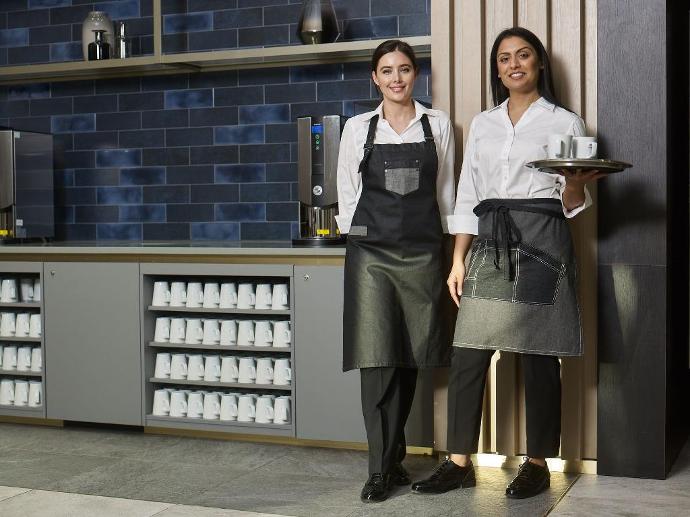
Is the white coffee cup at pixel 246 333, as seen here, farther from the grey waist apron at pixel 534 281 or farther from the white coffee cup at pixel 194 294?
the grey waist apron at pixel 534 281

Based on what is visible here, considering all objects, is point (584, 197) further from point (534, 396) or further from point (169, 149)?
point (169, 149)

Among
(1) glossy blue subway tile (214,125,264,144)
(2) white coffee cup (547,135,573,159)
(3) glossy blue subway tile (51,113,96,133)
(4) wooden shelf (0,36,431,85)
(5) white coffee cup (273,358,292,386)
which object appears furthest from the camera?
(3) glossy blue subway tile (51,113,96,133)

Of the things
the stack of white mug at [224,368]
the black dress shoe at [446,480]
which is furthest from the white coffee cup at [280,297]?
the black dress shoe at [446,480]

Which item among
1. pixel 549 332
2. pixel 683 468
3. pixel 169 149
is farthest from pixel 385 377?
pixel 169 149

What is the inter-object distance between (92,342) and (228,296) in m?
0.64

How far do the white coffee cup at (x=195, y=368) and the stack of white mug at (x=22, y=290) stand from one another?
Answer: 0.79m

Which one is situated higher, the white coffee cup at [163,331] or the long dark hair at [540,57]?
the long dark hair at [540,57]

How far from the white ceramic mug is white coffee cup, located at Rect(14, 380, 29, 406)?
1.10 metres

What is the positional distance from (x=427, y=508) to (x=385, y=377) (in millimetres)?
437

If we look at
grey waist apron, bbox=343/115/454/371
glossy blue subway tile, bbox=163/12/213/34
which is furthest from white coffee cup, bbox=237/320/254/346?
glossy blue subway tile, bbox=163/12/213/34

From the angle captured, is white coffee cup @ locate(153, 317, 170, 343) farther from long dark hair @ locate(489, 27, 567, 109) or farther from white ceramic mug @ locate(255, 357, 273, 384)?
long dark hair @ locate(489, 27, 567, 109)

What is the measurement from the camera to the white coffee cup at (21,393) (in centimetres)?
419

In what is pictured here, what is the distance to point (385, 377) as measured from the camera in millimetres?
3162

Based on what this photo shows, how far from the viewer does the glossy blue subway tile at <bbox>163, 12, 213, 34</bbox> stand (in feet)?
14.8
